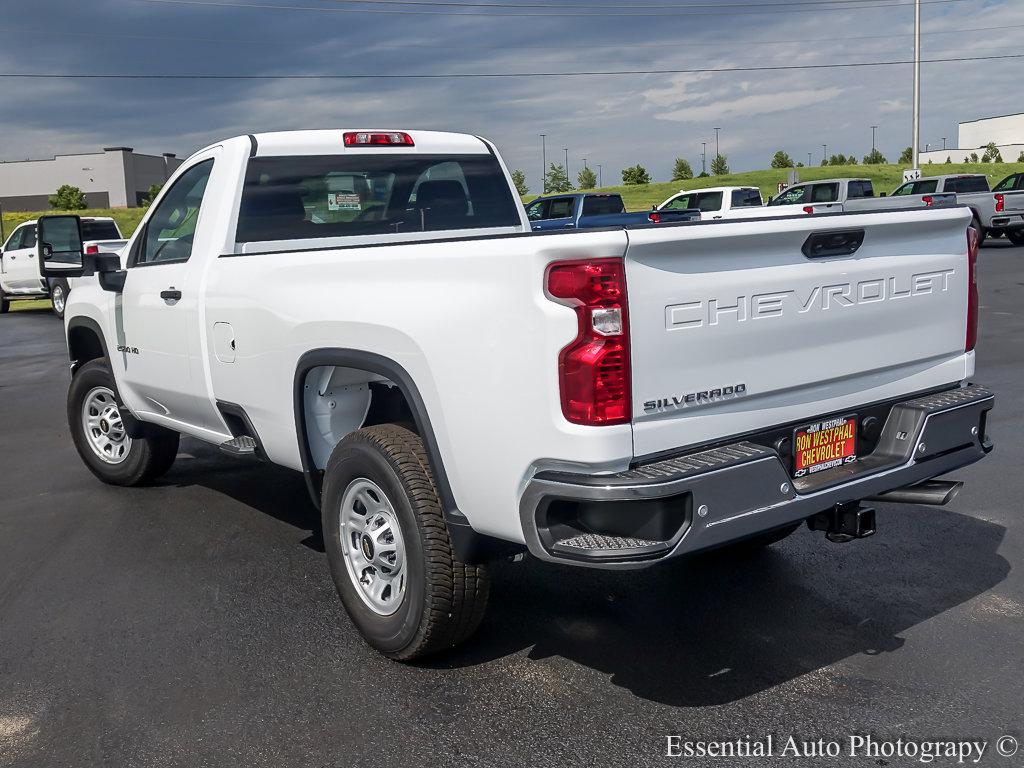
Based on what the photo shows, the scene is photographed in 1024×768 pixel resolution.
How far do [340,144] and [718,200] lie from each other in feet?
84.8

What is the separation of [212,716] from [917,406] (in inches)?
116

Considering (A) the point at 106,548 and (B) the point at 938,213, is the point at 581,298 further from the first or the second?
(A) the point at 106,548

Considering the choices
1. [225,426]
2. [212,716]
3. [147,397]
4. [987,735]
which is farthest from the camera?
[147,397]

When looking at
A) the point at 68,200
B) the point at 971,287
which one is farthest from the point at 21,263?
the point at 68,200

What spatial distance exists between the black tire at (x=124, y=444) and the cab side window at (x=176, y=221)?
1.03 metres

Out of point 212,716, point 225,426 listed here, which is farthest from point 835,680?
point 225,426

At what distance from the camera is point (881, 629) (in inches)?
171

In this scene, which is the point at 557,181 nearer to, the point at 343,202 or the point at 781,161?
the point at 781,161

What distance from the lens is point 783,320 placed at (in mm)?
3697

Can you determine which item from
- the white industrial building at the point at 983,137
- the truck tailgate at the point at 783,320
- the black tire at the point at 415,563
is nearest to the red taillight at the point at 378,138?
the black tire at the point at 415,563

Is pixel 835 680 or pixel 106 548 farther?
pixel 106 548

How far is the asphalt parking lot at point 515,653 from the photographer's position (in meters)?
3.58

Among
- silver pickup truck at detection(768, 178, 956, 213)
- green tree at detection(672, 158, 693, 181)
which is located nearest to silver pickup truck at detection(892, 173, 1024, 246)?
silver pickup truck at detection(768, 178, 956, 213)

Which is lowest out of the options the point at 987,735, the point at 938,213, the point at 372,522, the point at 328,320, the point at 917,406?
the point at 987,735
